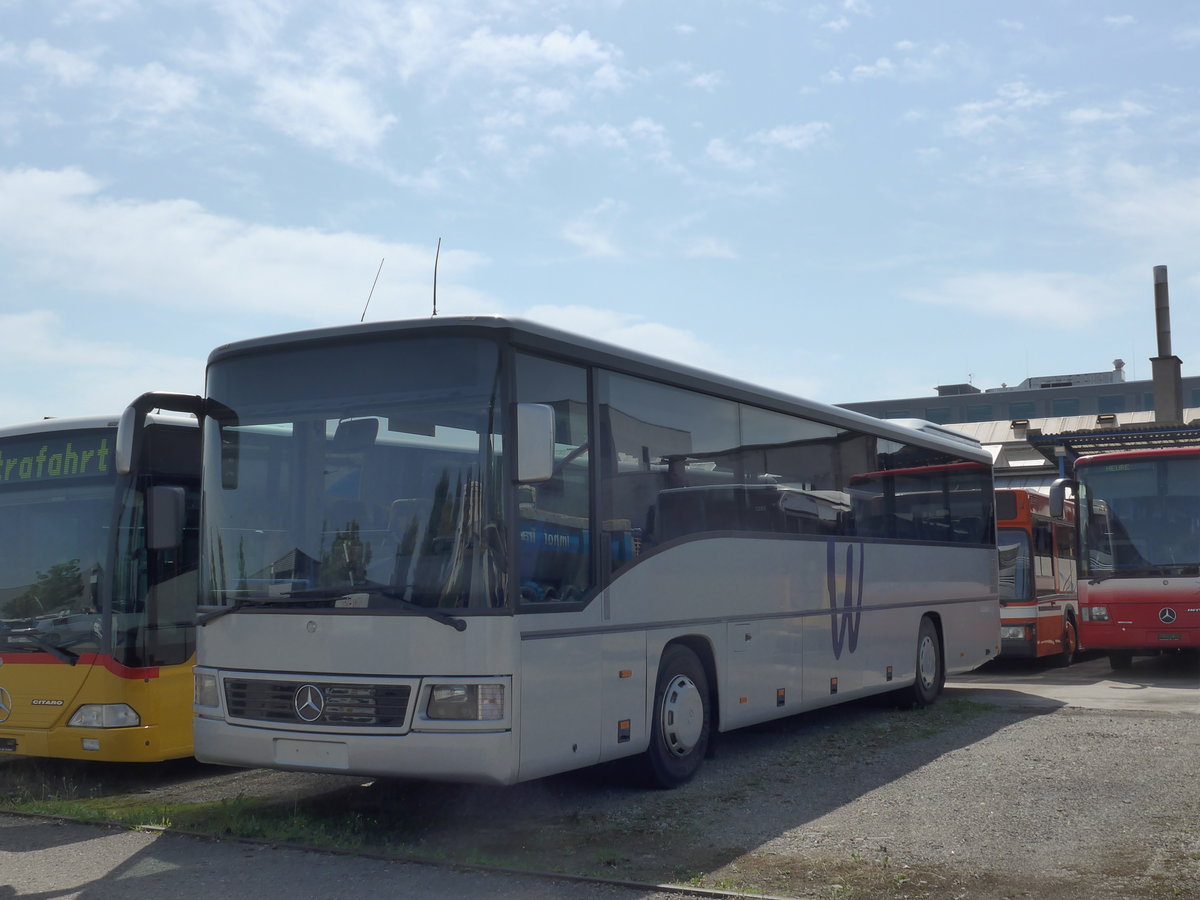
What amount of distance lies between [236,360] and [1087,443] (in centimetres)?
1640

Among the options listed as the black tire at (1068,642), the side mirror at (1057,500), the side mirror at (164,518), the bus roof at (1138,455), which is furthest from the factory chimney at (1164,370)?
the side mirror at (164,518)

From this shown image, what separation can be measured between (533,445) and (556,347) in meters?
0.96

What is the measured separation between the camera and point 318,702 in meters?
7.25

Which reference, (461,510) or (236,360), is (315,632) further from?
(236,360)

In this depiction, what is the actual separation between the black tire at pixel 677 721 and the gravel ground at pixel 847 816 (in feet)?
0.60

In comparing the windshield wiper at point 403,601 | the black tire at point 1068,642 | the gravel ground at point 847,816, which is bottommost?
the gravel ground at point 847,816

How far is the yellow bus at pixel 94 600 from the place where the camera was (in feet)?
29.8

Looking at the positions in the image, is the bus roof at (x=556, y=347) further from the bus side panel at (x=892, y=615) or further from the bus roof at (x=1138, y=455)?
the bus roof at (x=1138, y=455)

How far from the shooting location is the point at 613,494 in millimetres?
8258

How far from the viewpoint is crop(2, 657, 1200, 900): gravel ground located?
20.6 feet

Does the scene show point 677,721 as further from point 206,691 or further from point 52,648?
point 52,648

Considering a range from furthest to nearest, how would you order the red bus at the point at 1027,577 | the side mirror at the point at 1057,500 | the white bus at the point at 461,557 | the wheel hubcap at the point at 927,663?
1. the red bus at the point at 1027,577
2. the side mirror at the point at 1057,500
3. the wheel hubcap at the point at 927,663
4. the white bus at the point at 461,557

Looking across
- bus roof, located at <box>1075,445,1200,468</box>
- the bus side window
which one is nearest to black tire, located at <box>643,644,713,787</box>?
the bus side window

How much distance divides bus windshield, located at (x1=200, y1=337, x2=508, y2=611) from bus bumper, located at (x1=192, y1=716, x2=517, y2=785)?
2.38 feet
